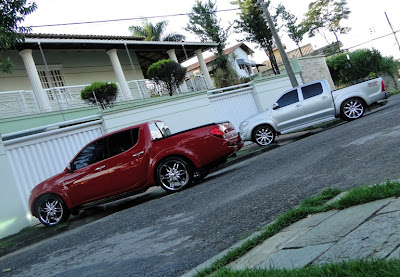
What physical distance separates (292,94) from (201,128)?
5.90 m

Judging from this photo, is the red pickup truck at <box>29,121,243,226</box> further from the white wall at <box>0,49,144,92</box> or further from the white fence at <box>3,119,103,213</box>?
the white wall at <box>0,49,144,92</box>

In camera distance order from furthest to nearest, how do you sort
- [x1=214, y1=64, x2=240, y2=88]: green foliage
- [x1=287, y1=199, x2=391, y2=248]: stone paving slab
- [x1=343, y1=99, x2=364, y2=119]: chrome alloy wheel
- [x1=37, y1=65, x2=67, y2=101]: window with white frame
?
[x1=214, y1=64, x2=240, y2=88]: green foliage
[x1=37, y1=65, x2=67, y2=101]: window with white frame
[x1=343, y1=99, x2=364, y2=119]: chrome alloy wheel
[x1=287, y1=199, x2=391, y2=248]: stone paving slab

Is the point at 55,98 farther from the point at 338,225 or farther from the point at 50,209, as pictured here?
the point at 338,225

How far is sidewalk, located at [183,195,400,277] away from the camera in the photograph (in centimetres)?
239

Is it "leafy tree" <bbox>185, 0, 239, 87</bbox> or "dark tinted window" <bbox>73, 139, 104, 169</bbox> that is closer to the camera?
"dark tinted window" <bbox>73, 139, 104, 169</bbox>

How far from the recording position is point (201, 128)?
8203mm

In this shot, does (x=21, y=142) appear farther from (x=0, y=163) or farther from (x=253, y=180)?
(x=253, y=180)

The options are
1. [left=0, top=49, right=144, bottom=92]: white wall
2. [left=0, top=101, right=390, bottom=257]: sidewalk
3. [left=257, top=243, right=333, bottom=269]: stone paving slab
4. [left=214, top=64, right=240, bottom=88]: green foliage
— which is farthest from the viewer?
[left=214, top=64, right=240, bottom=88]: green foliage

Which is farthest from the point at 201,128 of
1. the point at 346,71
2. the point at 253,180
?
the point at 346,71

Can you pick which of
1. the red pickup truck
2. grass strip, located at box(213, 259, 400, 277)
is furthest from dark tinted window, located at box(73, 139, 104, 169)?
grass strip, located at box(213, 259, 400, 277)

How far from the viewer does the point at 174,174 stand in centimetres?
796

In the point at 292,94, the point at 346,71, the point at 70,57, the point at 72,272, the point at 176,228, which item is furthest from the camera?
the point at 346,71

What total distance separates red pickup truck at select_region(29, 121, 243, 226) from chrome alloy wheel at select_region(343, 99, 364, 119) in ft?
21.0

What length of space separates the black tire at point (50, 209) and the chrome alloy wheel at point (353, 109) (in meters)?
9.58
